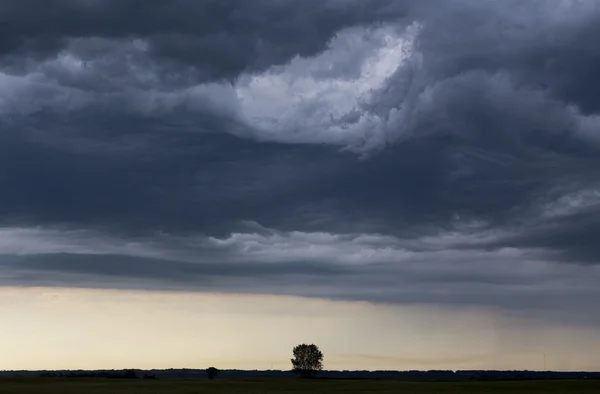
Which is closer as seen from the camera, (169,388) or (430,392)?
(430,392)

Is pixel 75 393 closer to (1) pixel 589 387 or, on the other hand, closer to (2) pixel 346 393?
(2) pixel 346 393

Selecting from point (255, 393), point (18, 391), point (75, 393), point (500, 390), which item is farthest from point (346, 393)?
point (18, 391)

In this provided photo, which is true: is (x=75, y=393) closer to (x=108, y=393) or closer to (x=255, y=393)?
(x=108, y=393)

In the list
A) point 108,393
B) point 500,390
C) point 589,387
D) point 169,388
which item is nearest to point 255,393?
point 108,393

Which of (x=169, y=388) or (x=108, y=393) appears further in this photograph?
(x=169, y=388)

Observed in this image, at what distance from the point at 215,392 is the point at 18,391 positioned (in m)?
29.7

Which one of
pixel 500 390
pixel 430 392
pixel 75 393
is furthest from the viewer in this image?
pixel 500 390

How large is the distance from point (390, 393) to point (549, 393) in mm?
25240

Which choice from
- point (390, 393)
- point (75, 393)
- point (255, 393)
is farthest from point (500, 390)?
point (75, 393)

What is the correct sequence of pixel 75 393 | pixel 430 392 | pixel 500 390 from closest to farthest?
1. pixel 75 393
2. pixel 430 392
3. pixel 500 390

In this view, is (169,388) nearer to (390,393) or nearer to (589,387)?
(390,393)

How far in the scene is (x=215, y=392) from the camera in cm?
13300

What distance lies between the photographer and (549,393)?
133 metres

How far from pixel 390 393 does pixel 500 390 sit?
78.8 ft
